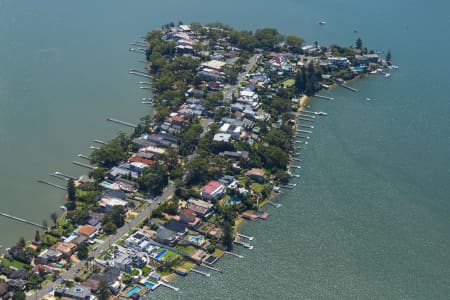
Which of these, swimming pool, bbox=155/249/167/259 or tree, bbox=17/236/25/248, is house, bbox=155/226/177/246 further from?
tree, bbox=17/236/25/248

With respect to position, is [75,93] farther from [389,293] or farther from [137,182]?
[389,293]

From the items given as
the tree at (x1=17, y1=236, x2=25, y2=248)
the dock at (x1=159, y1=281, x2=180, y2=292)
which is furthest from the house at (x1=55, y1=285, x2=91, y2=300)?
the tree at (x1=17, y1=236, x2=25, y2=248)

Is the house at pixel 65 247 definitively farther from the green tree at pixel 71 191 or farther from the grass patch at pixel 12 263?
the green tree at pixel 71 191

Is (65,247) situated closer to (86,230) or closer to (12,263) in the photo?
(86,230)

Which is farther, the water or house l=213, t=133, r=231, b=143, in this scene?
house l=213, t=133, r=231, b=143

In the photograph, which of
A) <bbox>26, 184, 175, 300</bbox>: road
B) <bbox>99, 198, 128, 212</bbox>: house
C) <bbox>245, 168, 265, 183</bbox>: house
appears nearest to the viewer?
<bbox>26, 184, 175, 300</bbox>: road

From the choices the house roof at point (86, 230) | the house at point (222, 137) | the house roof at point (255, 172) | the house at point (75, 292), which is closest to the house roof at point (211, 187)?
the house roof at point (255, 172)

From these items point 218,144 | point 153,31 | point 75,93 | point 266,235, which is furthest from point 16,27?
point 266,235
